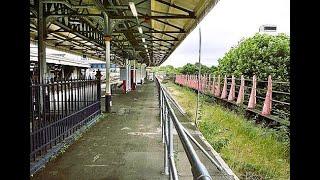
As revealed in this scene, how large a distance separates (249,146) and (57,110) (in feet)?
14.0

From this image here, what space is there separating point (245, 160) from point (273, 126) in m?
3.49

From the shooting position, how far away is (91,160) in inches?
248

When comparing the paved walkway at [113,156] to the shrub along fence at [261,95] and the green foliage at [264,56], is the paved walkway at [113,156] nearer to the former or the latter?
the shrub along fence at [261,95]

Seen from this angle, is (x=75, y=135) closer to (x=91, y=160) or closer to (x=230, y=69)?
(x=91, y=160)

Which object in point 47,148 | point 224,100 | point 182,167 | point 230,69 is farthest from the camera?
point 230,69

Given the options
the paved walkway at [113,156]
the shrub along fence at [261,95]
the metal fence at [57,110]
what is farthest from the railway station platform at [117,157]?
the shrub along fence at [261,95]

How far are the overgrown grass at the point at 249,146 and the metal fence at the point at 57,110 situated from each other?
3184 millimetres

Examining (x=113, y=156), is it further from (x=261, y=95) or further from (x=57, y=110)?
(x=261, y=95)

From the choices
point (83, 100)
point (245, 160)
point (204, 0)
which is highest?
point (204, 0)

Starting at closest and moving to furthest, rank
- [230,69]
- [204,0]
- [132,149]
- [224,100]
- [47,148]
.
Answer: [47,148]
[132,149]
[204,0]
[224,100]
[230,69]

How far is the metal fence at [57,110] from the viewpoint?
6.09m

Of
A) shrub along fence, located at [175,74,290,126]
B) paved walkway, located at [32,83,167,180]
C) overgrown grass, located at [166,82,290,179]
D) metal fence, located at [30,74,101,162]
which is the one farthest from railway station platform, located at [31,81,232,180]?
shrub along fence, located at [175,74,290,126]

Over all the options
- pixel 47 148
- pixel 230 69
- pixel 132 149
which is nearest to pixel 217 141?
pixel 132 149
